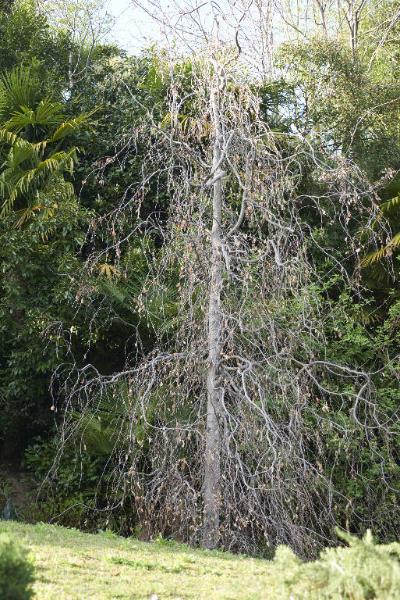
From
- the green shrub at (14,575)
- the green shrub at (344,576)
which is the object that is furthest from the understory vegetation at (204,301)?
the green shrub at (14,575)

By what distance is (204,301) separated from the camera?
26.5 ft

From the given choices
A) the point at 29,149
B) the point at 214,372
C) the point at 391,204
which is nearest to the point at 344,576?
the point at 214,372

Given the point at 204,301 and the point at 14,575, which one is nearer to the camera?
the point at 14,575

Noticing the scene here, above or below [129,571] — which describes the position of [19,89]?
above

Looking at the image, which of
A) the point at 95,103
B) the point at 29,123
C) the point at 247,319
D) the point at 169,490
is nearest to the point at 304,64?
the point at 95,103

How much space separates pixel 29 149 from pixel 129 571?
6.15 metres

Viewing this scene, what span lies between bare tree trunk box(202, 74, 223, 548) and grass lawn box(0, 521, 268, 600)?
2.99ft

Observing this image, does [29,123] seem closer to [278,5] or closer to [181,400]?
[181,400]

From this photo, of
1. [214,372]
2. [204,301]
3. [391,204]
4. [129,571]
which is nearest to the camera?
[129,571]

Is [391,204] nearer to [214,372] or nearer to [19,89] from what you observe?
[214,372]

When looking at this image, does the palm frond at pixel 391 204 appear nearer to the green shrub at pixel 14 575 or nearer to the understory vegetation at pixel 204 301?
the understory vegetation at pixel 204 301

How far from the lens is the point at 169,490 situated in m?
7.41

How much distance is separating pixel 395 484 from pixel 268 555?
2763 millimetres

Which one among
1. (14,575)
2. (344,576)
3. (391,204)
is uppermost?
(391,204)
